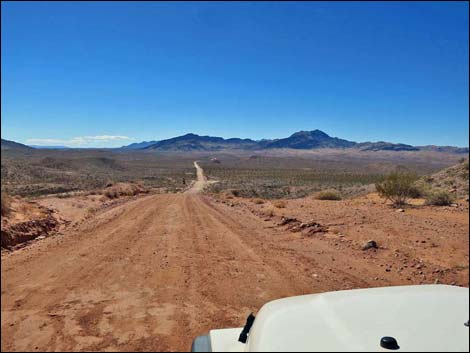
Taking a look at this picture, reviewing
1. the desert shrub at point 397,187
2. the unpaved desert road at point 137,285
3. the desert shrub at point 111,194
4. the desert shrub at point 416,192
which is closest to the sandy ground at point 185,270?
the unpaved desert road at point 137,285

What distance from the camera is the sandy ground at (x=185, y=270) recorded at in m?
3.23

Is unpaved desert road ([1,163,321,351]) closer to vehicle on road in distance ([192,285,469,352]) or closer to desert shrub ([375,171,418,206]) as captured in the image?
vehicle on road in distance ([192,285,469,352])

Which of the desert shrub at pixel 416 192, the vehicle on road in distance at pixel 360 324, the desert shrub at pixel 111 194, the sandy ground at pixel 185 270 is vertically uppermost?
the vehicle on road in distance at pixel 360 324

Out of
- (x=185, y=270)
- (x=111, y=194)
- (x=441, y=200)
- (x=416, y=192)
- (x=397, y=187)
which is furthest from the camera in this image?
(x=111, y=194)

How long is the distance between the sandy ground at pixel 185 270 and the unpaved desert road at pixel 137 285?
0.05ft

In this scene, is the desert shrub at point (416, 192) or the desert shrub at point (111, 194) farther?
the desert shrub at point (111, 194)

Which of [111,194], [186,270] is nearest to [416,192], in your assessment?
[186,270]

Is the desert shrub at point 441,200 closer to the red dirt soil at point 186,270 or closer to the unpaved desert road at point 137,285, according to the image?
the red dirt soil at point 186,270

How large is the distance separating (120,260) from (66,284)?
6.31ft

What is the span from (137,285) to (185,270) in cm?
144

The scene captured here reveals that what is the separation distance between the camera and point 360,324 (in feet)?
7.67

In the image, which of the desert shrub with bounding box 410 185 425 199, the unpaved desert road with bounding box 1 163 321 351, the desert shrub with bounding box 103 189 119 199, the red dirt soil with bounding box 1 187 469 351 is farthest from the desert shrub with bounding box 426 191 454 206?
the desert shrub with bounding box 103 189 119 199

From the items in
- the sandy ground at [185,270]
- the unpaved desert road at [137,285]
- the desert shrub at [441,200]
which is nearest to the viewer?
→ the unpaved desert road at [137,285]

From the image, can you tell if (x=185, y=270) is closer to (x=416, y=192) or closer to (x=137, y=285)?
(x=137, y=285)
